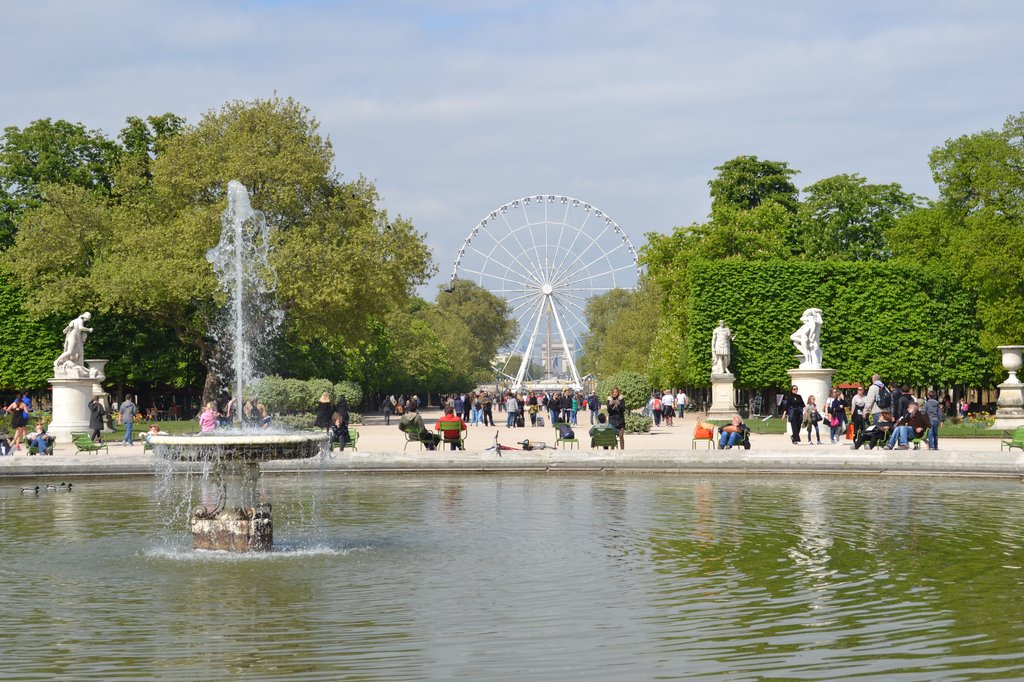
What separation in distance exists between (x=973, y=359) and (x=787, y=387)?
7077 millimetres

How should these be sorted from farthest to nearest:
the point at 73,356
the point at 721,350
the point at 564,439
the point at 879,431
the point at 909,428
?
the point at 721,350 < the point at 73,356 < the point at 564,439 < the point at 879,431 < the point at 909,428

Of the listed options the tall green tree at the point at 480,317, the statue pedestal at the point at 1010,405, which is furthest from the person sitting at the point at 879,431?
the tall green tree at the point at 480,317

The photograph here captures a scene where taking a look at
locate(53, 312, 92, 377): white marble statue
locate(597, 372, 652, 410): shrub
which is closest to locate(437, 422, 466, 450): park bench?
locate(53, 312, 92, 377): white marble statue

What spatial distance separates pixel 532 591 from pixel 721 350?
35594 mm

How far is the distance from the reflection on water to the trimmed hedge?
30.0 meters

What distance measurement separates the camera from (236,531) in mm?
12430

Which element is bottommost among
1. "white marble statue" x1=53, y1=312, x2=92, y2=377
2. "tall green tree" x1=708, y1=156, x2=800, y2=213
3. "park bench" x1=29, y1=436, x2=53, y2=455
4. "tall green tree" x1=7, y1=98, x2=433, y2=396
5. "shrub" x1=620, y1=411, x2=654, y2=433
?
"park bench" x1=29, y1=436, x2=53, y2=455

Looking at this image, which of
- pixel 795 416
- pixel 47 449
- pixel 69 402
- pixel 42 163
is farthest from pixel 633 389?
pixel 42 163

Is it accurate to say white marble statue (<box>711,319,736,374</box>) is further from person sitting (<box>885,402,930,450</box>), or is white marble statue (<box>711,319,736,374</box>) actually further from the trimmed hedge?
person sitting (<box>885,402,930,450</box>)

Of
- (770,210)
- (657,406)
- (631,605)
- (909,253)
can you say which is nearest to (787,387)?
(657,406)

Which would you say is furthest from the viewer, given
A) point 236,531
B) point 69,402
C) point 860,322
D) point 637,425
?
point 860,322

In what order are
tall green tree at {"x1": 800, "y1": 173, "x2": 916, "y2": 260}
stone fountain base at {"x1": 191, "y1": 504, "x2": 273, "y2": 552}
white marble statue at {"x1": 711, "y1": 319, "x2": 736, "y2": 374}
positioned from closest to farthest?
stone fountain base at {"x1": 191, "y1": 504, "x2": 273, "y2": 552}, white marble statue at {"x1": 711, "y1": 319, "x2": 736, "y2": 374}, tall green tree at {"x1": 800, "y1": 173, "x2": 916, "y2": 260}

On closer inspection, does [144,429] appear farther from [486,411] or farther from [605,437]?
[605,437]

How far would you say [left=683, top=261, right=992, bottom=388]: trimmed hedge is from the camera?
4656 centimetres
